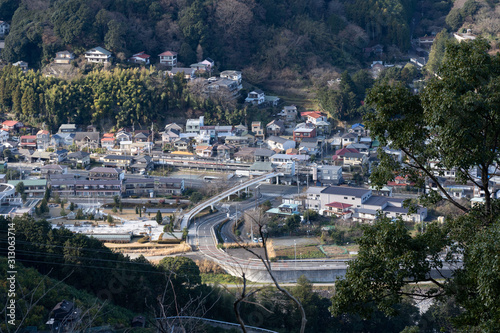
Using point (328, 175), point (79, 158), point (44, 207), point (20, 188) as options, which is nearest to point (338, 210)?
point (328, 175)

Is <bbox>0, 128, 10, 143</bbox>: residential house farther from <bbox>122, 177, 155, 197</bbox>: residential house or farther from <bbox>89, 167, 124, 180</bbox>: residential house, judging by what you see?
<bbox>122, 177, 155, 197</bbox>: residential house

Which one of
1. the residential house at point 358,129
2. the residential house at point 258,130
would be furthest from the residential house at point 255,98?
the residential house at point 358,129

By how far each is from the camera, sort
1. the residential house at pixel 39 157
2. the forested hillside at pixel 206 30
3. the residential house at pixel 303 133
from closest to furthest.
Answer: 1. the residential house at pixel 39 157
2. the residential house at pixel 303 133
3. the forested hillside at pixel 206 30

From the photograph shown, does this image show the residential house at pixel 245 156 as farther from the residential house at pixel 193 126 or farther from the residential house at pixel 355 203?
the residential house at pixel 355 203

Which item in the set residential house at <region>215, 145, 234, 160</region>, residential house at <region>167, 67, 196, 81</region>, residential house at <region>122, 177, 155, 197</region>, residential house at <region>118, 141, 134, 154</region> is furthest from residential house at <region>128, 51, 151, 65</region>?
residential house at <region>122, 177, 155, 197</region>

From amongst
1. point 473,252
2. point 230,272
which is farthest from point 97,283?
point 473,252

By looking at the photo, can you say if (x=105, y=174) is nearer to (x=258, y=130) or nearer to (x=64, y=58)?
(x=258, y=130)
